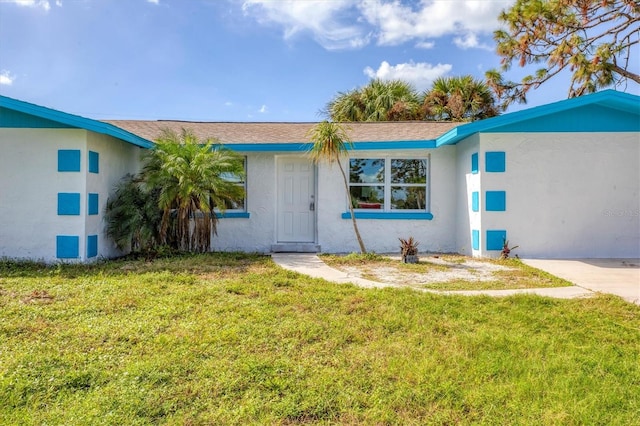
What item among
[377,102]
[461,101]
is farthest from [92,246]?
[461,101]

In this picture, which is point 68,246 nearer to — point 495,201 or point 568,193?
point 495,201

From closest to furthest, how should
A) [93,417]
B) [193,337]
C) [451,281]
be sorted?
1. [93,417]
2. [193,337]
3. [451,281]

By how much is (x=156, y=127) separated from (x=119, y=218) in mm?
3965

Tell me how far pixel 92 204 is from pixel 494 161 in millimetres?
8236

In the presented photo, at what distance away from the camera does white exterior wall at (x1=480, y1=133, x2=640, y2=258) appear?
8203 mm

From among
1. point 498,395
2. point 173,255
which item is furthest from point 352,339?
point 173,255

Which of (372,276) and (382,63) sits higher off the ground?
(382,63)

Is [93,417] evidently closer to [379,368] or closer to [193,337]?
[193,337]

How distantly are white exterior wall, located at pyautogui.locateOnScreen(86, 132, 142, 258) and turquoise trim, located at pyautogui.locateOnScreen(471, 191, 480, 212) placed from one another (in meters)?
7.86

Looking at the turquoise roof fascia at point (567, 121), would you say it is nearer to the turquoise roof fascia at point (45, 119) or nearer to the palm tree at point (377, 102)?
the turquoise roof fascia at point (45, 119)

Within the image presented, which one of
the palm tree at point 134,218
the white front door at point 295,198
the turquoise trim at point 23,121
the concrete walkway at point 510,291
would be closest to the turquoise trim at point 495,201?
the concrete walkway at point 510,291

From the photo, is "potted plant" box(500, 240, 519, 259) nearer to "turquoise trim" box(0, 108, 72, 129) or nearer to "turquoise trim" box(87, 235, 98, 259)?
"turquoise trim" box(87, 235, 98, 259)

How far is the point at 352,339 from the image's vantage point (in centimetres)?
368

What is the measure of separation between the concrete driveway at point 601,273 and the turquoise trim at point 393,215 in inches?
94.4
